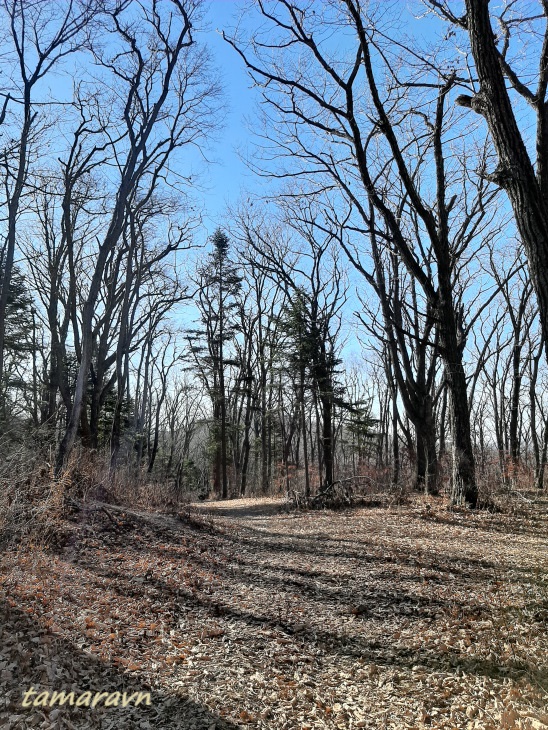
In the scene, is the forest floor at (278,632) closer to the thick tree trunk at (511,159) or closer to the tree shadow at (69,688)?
the tree shadow at (69,688)

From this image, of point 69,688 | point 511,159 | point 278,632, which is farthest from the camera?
point 511,159

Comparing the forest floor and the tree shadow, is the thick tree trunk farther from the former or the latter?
the tree shadow

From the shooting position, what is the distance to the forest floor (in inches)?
118

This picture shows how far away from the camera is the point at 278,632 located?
4238 millimetres

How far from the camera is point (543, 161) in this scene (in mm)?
5047

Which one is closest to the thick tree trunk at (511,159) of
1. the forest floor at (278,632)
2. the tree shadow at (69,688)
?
the forest floor at (278,632)

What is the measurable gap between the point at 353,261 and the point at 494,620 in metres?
9.77

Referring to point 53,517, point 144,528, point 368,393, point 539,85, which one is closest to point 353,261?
point 539,85

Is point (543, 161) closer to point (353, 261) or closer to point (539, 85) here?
point (539, 85)

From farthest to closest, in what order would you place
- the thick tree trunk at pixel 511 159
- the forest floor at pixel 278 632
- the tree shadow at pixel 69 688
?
1. the thick tree trunk at pixel 511 159
2. the forest floor at pixel 278 632
3. the tree shadow at pixel 69 688

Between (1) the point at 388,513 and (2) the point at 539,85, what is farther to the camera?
(1) the point at 388,513

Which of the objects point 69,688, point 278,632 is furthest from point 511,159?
point 69,688

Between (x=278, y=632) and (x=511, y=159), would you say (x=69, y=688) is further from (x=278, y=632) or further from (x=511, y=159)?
(x=511, y=159)

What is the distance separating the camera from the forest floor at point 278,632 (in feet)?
9.80
